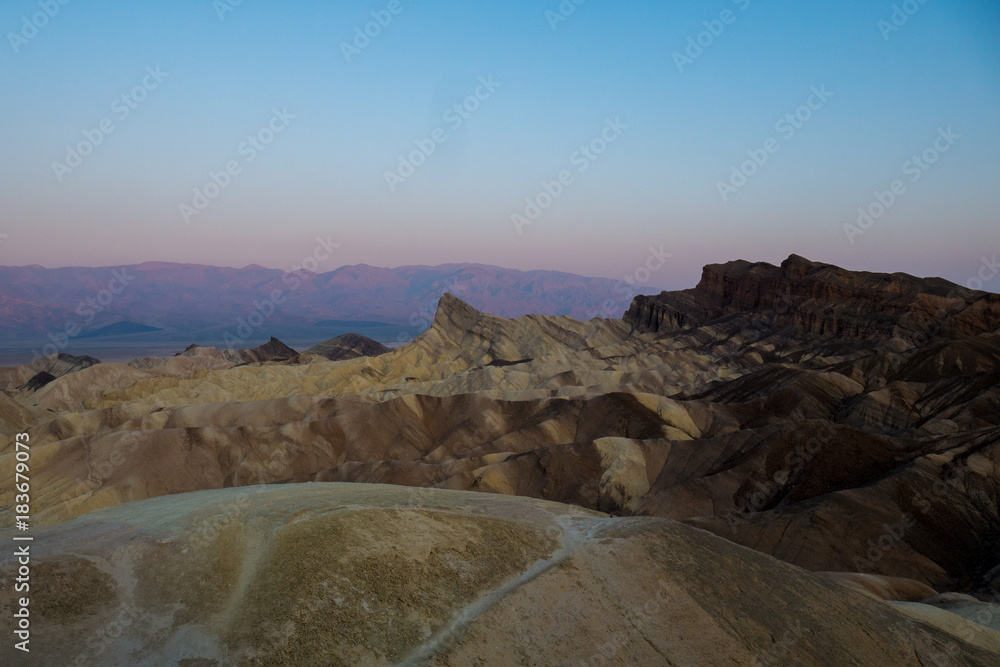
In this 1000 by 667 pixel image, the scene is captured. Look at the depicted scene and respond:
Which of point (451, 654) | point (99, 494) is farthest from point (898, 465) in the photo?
point (99, 494)

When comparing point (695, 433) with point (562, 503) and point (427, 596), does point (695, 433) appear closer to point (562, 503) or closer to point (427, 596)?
point (562, 503)

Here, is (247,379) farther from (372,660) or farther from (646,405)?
(372,660)

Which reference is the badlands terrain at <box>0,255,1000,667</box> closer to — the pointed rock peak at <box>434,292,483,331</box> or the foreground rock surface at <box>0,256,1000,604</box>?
the foreground rock surface at <box>0,256,1000,604</box>

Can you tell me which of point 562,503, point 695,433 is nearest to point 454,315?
point 695,433

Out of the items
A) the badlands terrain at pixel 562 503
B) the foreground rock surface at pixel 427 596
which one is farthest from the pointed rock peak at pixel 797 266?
the foreground rock surface at pixel 427 596

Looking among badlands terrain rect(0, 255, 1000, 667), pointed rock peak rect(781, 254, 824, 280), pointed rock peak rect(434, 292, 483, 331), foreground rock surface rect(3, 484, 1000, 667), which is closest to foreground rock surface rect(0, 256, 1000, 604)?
badlands terrain rect(0, 255, 1000, 667)

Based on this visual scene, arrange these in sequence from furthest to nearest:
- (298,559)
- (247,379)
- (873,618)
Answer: (247,379), (873,618), (298,559)
